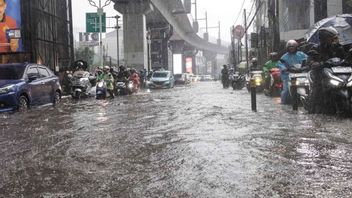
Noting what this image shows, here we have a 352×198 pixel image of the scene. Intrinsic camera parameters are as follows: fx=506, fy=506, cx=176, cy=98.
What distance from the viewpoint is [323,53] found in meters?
9.62

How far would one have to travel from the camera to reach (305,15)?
39062 mm

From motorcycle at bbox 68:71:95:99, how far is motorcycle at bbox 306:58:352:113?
12560mm

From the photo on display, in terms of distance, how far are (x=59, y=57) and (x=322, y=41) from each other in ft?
75.5

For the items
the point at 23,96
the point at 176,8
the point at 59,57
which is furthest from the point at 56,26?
the point at 176,8

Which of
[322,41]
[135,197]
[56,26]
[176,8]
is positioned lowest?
[135,197]

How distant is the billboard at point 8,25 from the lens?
23.9 metres

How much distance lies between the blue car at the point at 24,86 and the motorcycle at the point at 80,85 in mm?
4189

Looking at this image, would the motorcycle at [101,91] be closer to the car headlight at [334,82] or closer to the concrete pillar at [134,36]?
the car headlight at [334,82]

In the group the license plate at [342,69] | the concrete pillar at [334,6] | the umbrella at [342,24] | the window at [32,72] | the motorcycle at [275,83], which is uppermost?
the concrete pillar at [334,6]

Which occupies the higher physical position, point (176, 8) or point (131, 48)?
point (176, 8)

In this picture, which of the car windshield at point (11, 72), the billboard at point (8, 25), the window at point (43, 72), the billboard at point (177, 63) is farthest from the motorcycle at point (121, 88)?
the billboard at point (177, 63)

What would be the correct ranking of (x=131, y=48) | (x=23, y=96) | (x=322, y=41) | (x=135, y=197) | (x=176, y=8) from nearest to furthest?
(x=135, y=197), (x=322, y=41), (x=23, y=96), (x=131, y=48), (x=176, y=8)

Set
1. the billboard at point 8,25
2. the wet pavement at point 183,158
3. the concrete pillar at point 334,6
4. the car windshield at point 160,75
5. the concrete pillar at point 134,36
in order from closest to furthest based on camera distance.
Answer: the wet pavement at point 183,158 < the billboard at point 8,25 < the concrete pillar at point 334,6 < the car windshield at point 160,75 < the concrete pillar at point 134,36

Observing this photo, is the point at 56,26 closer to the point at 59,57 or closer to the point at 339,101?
the point at 59,57
